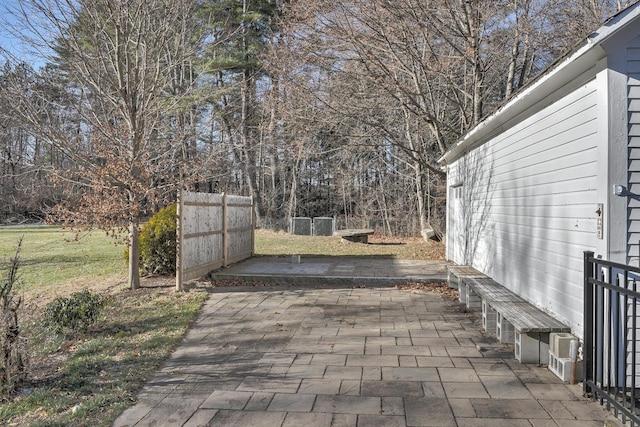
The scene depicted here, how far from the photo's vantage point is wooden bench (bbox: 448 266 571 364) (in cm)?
424

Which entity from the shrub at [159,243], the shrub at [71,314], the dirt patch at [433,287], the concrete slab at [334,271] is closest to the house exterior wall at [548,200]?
the dirt patch at [433,287]

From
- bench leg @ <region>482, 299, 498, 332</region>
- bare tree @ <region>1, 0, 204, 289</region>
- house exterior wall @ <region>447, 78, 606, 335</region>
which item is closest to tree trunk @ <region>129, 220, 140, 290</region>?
Result: bare tree @ <region>1, 0, 204, 289</region>

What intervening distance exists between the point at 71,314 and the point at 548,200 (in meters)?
5.54

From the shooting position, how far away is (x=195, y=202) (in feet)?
27.6

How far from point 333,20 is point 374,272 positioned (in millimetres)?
5972

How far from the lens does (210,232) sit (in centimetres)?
917

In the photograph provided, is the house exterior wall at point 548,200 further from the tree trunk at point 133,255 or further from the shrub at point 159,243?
the tree trunk at point 133,255

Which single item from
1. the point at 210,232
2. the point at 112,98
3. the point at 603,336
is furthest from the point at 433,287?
the point at 112,98

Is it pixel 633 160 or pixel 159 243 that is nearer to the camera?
pixel 633 160

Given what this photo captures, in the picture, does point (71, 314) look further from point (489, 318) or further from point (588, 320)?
point (588, 320)

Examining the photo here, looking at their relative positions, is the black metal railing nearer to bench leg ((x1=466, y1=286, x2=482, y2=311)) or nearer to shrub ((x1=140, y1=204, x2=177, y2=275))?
bench leg ((x1=466, y1=286, x2=482, y2=311))

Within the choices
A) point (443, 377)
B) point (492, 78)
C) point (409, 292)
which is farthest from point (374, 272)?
point (492, 78)

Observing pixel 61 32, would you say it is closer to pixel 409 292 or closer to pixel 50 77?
pixel 50 77

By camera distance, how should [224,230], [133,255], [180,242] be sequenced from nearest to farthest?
[180,242]
[133,255]
[224,230]
